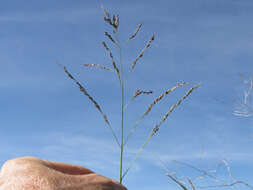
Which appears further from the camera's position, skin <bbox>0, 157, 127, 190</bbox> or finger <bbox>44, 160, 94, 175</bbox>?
finger <bbox>44, 160, 94, 175</bbox>

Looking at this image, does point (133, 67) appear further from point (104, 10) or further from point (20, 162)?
point (20, 162)

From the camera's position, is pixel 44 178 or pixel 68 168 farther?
pixel 68 168

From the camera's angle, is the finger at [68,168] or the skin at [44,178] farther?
the finger at [68,168]

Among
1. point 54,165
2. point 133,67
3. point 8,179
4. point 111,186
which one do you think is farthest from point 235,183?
point 8,179

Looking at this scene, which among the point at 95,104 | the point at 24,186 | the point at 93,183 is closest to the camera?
the point at 24,186
